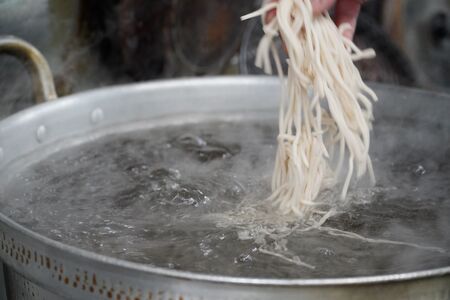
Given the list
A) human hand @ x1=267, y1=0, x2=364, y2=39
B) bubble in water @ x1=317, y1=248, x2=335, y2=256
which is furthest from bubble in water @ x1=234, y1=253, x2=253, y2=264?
human hand @ x1=267, y1=0, x2=364, y2=39

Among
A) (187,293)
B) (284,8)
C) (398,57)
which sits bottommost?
(398,57)

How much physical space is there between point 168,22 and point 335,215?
349cm

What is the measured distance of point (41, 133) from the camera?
3.19 meters

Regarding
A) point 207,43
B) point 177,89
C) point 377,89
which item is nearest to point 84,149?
point 177,89

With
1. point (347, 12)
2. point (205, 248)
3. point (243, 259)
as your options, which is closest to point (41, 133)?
point (205, 248)

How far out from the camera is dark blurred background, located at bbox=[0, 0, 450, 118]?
4.37m

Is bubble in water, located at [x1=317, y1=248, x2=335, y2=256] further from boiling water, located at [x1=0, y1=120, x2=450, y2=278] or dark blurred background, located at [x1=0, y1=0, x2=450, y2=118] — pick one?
dark blurred background, located at [x1=0, y1=0, x2=450, y2=118]

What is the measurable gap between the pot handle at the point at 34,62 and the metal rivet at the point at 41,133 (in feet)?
0.65

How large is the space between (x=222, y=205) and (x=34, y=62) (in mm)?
1191

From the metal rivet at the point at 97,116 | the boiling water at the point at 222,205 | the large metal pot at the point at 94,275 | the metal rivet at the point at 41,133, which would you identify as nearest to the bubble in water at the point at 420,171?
the boiling water at the point at 222,205

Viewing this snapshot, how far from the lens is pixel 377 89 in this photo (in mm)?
3660

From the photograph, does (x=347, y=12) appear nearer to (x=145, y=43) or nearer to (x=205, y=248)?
(x=205, y=248)

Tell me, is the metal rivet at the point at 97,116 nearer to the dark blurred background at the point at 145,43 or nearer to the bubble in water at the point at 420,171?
the dark blurred background at the point at 145,43

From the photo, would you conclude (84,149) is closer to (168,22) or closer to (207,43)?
Result: (168,22)
